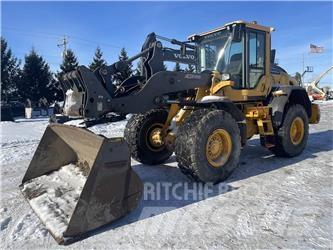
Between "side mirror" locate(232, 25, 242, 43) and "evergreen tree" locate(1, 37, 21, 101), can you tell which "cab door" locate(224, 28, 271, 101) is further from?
"evergreen tree" locate(1, 37, 21, 101)

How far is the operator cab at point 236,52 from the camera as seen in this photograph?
19.2 feet

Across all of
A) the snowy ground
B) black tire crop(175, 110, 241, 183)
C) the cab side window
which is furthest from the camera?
the cab side window

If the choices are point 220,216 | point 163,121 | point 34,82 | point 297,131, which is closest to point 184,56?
point 163,121

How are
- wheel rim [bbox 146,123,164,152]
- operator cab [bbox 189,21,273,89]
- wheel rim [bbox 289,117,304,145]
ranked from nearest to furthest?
operator cab [bbox 189,21,273,89] < wheel rim [bbox 146,123,164,152] < wheel rim [bbox 289,117,304,145]

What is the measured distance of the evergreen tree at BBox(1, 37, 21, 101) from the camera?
30948 mm

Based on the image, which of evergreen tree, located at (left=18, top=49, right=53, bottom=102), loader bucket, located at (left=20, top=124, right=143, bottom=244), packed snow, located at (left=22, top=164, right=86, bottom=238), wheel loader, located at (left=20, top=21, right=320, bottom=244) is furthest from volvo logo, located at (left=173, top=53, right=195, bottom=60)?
evergreen tree, located at (left=18, top=49, right=53, bottom=102)

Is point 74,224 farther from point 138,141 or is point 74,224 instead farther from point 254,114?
point 254,114

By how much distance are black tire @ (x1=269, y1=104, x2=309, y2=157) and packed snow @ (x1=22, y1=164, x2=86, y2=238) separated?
389 cm

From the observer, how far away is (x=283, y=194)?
14.5 feet

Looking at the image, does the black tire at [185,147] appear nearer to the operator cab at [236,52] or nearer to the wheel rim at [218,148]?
the wheel rim at [218,148]

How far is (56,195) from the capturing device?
402 cm

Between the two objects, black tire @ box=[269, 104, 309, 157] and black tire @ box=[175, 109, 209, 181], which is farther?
black tire @ box=[269, 104, 309, 157]

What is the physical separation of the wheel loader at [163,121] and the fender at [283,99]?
0.06 feet

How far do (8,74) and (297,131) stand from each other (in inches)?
1228
